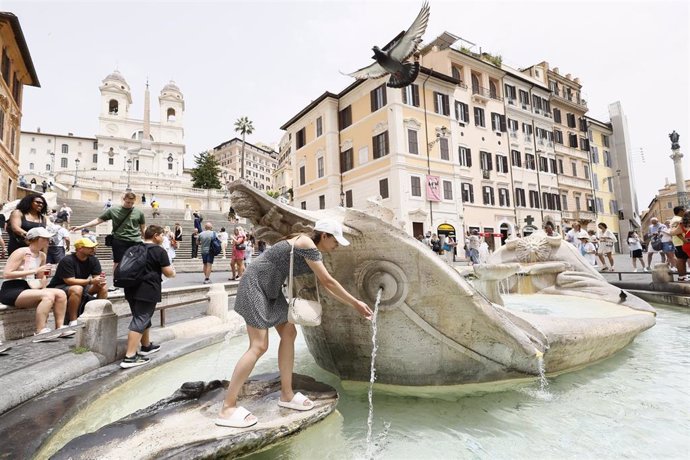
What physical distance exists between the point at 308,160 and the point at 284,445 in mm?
30522

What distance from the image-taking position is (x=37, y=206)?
195 inches

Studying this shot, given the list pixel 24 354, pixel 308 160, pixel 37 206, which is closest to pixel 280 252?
pixel 24 354

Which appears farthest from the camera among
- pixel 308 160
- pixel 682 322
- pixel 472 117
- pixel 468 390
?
pixel 308 160

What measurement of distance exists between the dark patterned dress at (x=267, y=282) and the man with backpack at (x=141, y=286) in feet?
5.96

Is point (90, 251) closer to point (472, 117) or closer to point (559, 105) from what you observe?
point (472, 117)

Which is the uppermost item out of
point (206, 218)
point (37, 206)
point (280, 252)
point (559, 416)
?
point (206, 218)

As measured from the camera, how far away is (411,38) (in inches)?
576

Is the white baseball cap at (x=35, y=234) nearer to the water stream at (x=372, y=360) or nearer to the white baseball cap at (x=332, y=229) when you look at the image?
the white baseball cap at (x=332, y=229)

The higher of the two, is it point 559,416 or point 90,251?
point 90,251

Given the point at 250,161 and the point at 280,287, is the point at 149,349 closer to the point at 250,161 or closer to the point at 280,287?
the point at 280,287

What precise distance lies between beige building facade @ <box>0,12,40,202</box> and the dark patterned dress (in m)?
29.4

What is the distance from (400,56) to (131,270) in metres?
15.0

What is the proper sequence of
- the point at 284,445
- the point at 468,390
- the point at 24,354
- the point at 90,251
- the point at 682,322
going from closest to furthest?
the point at 284,445
the point at 468,390
the point at 24,354
the point at 90,251
the point at 682,322

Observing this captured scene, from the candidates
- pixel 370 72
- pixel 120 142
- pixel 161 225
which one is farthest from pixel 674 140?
pixel 120 142
